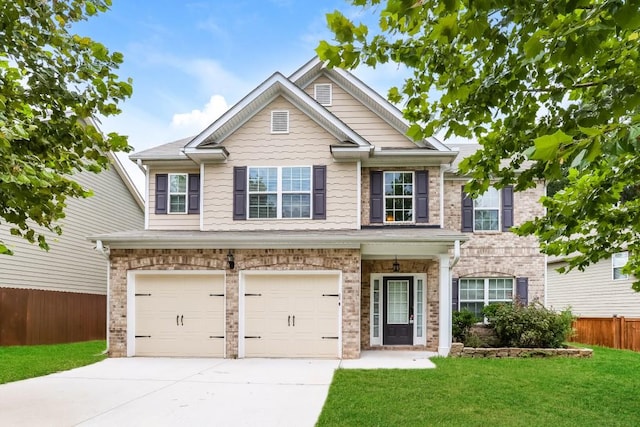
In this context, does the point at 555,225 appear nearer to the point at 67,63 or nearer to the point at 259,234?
the point at 67,63

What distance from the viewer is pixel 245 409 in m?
7.77

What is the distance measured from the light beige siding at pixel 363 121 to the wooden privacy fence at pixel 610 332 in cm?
924

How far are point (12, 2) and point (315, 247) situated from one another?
892 centimetres

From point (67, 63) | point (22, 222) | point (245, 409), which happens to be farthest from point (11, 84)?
point (245, 409)

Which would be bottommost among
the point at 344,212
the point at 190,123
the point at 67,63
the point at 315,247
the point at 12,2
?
the point at 315,247

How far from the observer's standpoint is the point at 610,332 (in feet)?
59.3

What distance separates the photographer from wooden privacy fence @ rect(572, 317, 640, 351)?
16958mm

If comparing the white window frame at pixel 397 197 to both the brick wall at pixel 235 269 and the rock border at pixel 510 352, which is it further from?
the rock border at pixel 510 352

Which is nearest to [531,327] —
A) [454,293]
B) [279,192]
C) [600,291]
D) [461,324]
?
[461,324]

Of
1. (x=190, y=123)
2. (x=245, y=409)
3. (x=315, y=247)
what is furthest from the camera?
(x=190, y=123)

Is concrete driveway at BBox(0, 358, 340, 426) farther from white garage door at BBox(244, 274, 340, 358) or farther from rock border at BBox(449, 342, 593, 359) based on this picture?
rock border at BBox(449, 342, 593, 359)

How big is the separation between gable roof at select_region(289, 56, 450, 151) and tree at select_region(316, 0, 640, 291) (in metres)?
8.88

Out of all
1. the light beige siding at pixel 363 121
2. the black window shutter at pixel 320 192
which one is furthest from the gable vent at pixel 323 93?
the black window shutter at pixel 320 192

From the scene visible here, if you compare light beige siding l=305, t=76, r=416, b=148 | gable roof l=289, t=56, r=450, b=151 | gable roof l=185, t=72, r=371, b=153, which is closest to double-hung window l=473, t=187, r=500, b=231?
gable roof l=289, t=56, r=450, b=151
